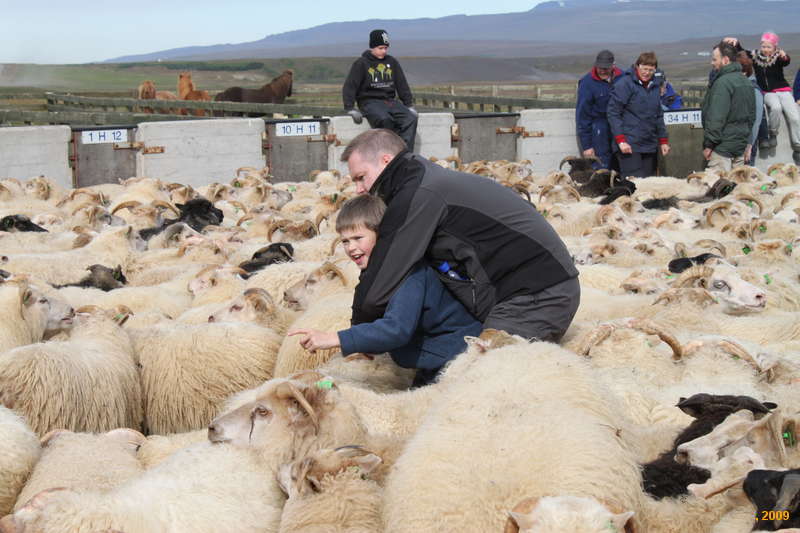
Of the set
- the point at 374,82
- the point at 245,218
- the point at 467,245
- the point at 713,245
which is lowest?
A: the point at 713,245

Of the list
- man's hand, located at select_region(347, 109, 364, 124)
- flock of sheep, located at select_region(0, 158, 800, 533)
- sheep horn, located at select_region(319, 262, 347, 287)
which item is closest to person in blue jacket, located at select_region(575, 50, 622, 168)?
man's hand, located at select_region(347, 109, 364, 124)

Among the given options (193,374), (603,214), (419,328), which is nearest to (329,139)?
(603,214)

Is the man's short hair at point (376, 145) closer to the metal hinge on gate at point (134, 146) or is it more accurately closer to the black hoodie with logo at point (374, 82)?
the black hoodie with logo at point (374, 82)

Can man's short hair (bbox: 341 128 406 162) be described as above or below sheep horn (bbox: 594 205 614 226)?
above

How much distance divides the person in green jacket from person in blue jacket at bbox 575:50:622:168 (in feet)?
4.45

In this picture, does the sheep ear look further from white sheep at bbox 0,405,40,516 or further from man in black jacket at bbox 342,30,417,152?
man in black jacket at bbox 342,30,417,152

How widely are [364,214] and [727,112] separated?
10.1m

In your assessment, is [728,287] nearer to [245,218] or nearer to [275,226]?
[275,226]

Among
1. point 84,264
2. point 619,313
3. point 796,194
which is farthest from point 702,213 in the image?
point 84,264

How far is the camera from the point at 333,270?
277 inches

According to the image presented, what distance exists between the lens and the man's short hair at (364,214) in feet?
16.3

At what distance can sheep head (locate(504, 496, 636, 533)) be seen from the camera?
2953 millimetres

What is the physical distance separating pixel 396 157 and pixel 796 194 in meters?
7.57

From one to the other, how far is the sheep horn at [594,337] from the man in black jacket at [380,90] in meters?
8.52
